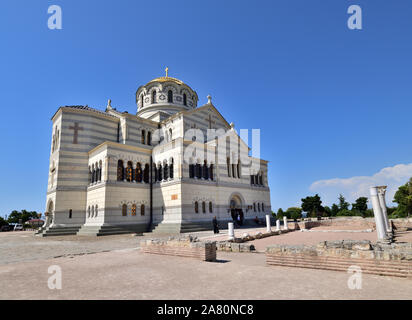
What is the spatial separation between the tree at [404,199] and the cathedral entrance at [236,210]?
114 feet

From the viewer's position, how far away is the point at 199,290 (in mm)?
5355

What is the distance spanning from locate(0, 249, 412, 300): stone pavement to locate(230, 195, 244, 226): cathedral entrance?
21.5m

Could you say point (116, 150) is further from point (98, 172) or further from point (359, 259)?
point (359, 259)

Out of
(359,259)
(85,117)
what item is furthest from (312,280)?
(85,117)

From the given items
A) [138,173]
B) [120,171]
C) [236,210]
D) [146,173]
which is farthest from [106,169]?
[236,210]

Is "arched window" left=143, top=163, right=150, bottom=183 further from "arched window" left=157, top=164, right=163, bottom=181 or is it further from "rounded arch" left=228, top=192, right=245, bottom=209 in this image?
"rounded arch" left=228, top=192, right=245, bottom=209

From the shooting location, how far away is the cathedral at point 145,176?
24766mm

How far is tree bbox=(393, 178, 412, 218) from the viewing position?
44312 millimetres

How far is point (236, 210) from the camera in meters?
30.2

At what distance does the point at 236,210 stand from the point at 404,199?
Answer: 122 feet

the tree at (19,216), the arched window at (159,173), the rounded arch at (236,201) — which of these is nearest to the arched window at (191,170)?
the arched window at (159,173)

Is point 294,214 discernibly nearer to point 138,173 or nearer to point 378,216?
point 138,173

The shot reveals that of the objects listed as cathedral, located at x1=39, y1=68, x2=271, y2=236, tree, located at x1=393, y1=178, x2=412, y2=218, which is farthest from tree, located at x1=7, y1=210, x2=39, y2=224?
tree, located at x1=393, y1=178, x2=412, y2=218

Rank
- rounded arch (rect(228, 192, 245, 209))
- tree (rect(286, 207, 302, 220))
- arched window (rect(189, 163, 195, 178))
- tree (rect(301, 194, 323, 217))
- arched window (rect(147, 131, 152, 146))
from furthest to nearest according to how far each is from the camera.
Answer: tree (rect(301, 194, 323, 217)), tree (rect(286, 207, 302, 220)), arched window (rect(147, 131, 152, 146)), rounded arch (rect(228, 192, 245, 209)), arched window (rect(189, 163, 195, 178))
